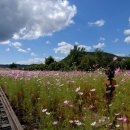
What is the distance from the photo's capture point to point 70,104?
8.12 meters

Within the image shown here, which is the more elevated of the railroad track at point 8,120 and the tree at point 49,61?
the tree at point 49,61

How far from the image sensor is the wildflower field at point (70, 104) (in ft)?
24.0

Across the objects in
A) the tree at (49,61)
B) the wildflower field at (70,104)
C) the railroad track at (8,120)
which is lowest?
the railroad track at (8,120)

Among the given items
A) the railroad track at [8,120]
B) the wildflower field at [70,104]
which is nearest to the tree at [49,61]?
the wildflower field at [70,104]

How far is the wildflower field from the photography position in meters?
7.33

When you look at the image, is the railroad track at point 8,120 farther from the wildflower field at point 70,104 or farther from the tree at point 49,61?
the tree at point 49,61

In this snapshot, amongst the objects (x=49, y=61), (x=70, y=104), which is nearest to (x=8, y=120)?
(x=70, y=104)

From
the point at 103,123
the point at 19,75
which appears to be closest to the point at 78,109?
the point at 103,123

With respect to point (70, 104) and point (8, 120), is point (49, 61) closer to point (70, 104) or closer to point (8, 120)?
point (8, 120)

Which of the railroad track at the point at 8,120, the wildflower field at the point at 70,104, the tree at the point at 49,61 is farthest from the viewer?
the tree at the point at 49,61

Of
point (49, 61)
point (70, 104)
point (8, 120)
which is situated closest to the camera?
point (70, 104)

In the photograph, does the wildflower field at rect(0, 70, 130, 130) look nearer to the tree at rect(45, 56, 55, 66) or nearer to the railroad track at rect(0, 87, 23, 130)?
the railroad track at rect(0, 87, 23, 130)

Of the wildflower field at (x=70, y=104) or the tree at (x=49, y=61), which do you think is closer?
the wildflower field at (x=70, y=104)

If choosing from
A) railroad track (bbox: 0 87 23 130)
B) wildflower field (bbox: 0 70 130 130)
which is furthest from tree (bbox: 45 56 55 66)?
railroad track (bbox: 0 87 23 130)
